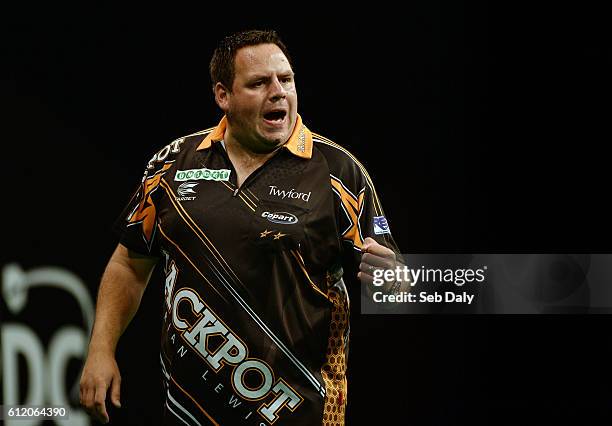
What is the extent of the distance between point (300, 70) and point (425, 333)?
107 centimetres

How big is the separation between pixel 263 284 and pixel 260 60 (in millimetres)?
581

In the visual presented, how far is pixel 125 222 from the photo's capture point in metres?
2.59

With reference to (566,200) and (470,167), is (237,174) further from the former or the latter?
(566,200)

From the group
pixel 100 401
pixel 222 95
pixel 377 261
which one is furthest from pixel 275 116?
pixel 100 401

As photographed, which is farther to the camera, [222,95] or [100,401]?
[222,95]

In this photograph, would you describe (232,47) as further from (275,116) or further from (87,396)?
(87,396)

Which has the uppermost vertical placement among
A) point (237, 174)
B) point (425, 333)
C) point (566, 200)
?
point (237, 174)

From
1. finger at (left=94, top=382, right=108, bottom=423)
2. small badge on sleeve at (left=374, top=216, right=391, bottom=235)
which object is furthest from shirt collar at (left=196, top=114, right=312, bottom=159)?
finger at (left=94, top=382, right=108, bottom=423)

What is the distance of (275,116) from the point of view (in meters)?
2.48

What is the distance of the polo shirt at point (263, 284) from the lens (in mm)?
2363

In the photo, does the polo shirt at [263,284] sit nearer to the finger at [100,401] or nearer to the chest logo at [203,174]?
the chest logo at [203,174]

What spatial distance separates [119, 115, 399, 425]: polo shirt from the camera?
236cm

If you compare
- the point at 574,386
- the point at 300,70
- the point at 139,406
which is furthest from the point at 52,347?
the point at 574,386

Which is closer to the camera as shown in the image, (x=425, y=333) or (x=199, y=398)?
(x=199, y=398)
